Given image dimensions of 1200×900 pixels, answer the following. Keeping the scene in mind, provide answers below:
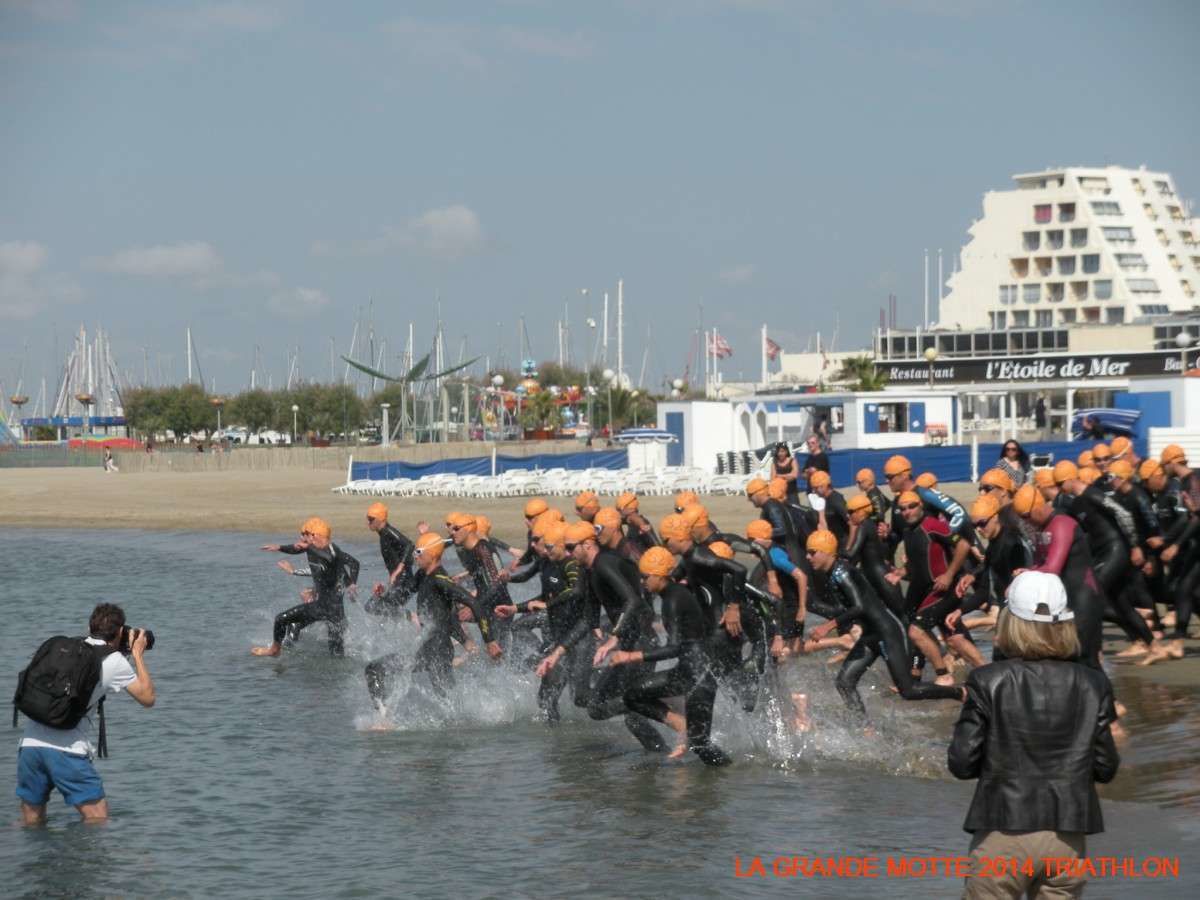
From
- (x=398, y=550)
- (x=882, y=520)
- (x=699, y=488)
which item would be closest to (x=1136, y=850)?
(x=882, y=520)

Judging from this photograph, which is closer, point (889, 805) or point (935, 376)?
point (889, 805)

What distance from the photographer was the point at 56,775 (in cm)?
896

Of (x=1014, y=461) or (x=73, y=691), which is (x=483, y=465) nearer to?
(x=1014, y=461)

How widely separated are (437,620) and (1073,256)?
94898mm

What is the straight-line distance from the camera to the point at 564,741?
12.7 metres

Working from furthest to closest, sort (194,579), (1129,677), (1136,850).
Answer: (194,579) < (1129,677) < (1136,850)

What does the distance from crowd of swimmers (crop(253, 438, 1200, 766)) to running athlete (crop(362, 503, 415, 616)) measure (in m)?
0.02

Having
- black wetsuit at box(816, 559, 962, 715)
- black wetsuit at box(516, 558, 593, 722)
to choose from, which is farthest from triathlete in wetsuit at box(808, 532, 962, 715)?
black wetsuit at box(516, 558, 593, 722)

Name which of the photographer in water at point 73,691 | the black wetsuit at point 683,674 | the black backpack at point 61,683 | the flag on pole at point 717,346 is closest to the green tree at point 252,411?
the flag on pole at point 717,346

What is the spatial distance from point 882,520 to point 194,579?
16.7 meters

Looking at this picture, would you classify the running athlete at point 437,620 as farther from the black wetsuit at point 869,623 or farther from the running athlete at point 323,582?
the running athlete at point 323,582

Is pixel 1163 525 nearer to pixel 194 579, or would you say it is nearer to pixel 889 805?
pixel 889 805

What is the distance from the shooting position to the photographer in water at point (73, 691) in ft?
28.2

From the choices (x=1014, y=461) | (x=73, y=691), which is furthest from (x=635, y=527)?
(x=73, y=691)
